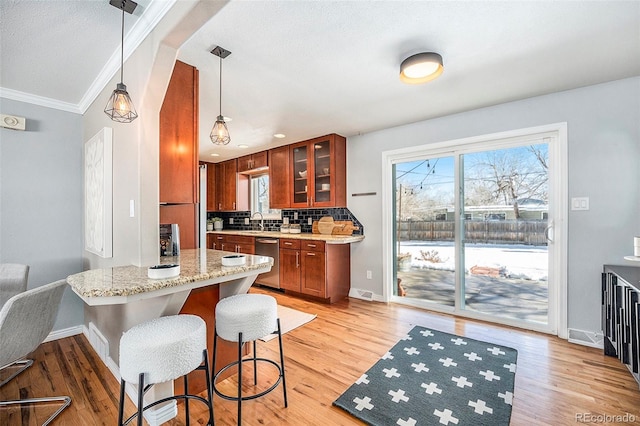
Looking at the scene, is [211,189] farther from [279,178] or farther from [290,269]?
[290,269]

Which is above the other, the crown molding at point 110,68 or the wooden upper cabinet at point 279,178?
the crown molding at point 110,68

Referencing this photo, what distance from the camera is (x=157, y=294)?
4.44 feet

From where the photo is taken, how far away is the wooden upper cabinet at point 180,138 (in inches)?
73.8

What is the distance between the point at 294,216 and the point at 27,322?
357 centimetres

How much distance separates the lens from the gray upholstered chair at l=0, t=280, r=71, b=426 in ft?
4.92

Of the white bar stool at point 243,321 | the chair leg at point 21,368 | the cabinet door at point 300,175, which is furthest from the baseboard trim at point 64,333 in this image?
the cabinet door at point 300,175

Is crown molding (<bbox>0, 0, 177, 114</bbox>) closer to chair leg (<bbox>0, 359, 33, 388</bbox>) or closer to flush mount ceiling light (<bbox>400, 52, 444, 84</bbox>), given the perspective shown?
flush mount ceiling light (<bbox>400, 52, 444, 84</bbox>)

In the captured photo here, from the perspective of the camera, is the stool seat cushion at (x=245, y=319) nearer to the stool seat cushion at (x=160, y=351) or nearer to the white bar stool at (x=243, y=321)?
the white bar stool at (x=243, y=321)

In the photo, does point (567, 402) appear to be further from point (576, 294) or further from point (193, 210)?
point (193, 210)

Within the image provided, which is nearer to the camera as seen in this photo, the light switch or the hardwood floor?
the hardwood floor

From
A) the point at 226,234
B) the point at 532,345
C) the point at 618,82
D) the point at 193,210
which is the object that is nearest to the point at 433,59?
the point at 618,82

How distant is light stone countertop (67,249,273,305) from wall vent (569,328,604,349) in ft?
9.39

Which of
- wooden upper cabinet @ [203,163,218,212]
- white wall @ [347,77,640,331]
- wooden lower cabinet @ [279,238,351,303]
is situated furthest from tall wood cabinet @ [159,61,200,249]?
wooden upper cabinet @ [203,163,218,212]

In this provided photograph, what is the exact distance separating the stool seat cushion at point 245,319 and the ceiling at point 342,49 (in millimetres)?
1630
